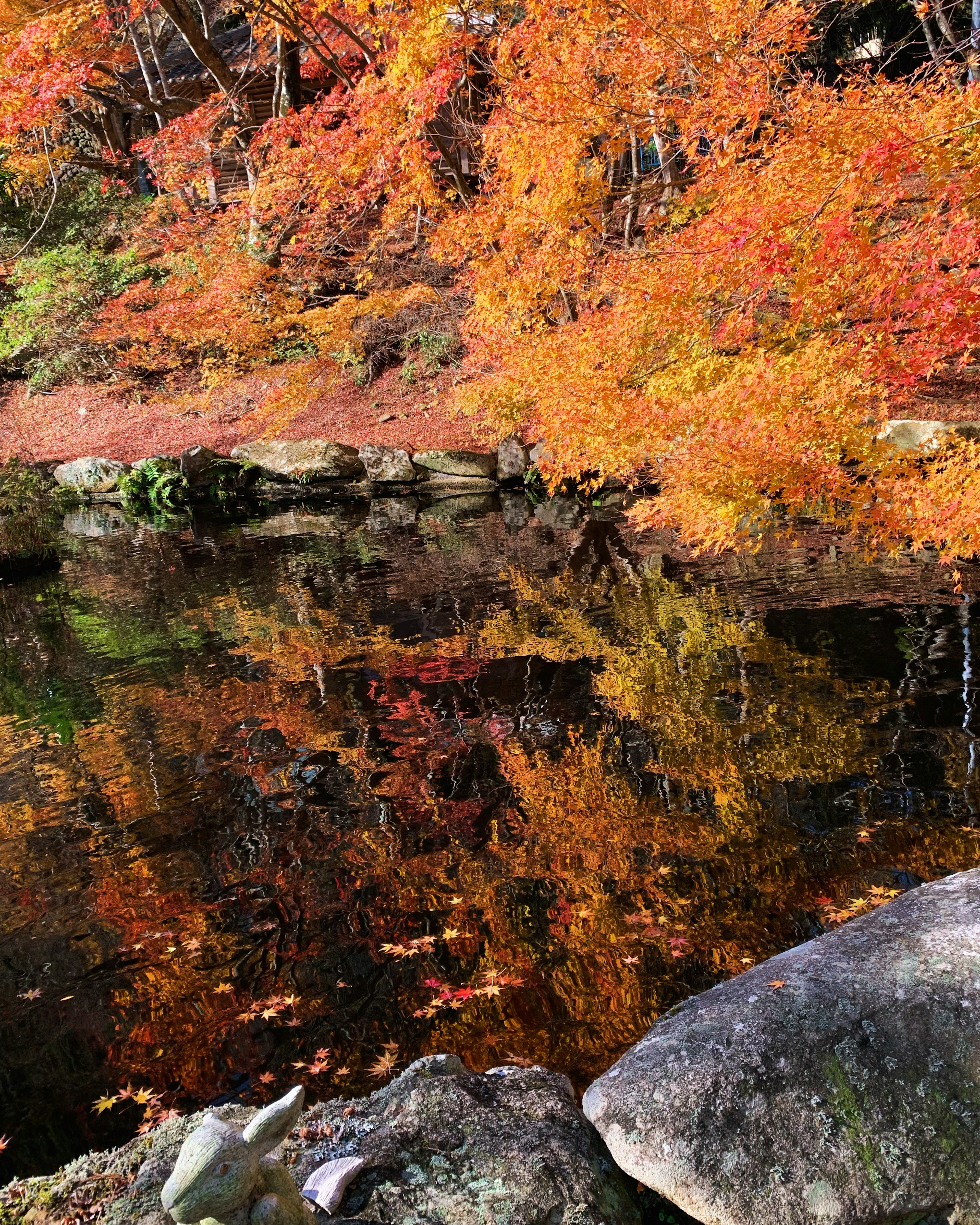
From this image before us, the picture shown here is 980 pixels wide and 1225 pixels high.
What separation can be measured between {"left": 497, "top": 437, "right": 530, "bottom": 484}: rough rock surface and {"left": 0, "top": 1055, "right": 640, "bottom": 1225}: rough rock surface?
56.3 feet

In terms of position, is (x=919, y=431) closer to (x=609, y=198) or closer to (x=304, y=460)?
(x=609, y=198)

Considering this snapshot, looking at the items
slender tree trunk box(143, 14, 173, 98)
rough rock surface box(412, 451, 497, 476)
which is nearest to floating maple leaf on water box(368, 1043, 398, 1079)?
rough rock surface box(412, 451, 497, 476)

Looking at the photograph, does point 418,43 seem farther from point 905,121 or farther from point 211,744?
point 211,744

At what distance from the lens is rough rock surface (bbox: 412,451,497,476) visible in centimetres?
2017

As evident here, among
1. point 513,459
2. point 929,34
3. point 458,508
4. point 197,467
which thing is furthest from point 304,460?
point 929,34

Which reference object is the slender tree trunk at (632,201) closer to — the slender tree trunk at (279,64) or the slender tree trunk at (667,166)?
the slender tree trunk at (667,166)

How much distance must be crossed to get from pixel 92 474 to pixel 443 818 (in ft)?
68.1

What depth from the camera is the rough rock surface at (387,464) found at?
20844 mm

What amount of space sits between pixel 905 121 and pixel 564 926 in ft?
23.1

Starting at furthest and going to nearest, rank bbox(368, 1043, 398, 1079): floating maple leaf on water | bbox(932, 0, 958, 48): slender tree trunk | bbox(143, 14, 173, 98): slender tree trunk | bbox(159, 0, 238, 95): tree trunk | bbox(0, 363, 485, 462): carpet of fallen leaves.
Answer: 1. bbox(0, 363, 485, 462): carpet of fallen leaves
2. bbox(143, 14, 173, 98): slender tree trunk
3. bbox(159, 0, 238, 95): tree trunk
4. bbox(932, 0, 958, 48): slender tree trunk
5. bbox(368, 1043, 398, 1079): floating maple leaf on water

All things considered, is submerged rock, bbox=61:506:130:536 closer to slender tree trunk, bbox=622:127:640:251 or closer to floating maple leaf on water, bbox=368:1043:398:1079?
slender tree trunk, bbox=622:127:640:251

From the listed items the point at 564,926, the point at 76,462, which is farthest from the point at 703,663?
the point at 76,462

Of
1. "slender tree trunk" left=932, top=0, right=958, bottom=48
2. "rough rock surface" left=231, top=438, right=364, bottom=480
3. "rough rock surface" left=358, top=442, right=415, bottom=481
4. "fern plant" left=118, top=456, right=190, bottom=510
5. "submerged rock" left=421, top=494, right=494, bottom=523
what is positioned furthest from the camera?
"fern plant" left=118, top=456, right=190, bottom=510

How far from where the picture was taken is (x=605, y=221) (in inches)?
606
